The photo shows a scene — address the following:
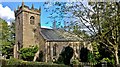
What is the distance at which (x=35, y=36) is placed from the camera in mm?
22016

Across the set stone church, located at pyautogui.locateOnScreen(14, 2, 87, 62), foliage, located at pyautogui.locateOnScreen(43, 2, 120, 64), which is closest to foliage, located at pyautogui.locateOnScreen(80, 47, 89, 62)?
stone church, located at pyautogui.locateOnScreen(14, 2, 87, 62)

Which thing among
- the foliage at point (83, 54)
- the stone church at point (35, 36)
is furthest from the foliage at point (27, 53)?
the foliage at point (83, 54)

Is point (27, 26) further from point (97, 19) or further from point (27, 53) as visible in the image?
point (97, 19)

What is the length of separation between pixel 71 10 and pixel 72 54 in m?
12.2

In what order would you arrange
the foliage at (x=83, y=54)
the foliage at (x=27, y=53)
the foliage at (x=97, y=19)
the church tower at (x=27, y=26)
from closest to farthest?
the foliage at (x=97, y=19), the foliage at (x=27, y=53), the foliage at (x=83, y=54), the church tower at (x=27, y=26)

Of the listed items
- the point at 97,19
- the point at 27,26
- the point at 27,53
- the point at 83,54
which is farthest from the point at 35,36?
the point at 97,19

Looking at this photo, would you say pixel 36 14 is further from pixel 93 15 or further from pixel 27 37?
pixel 93 15

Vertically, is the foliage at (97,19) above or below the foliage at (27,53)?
above

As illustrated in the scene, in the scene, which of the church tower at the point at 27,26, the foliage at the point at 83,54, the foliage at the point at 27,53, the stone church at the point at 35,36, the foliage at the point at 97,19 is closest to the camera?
the foliage at the point at 97,19

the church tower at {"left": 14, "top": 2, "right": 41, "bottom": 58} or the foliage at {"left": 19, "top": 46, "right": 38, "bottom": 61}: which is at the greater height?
the church tower at {"left": 14, "top": 2, "right": 41, "bottom": 58}

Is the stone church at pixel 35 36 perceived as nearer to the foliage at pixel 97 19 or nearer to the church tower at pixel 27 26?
the church tower at pixel 27 26

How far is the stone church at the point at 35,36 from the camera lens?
20.9 metres

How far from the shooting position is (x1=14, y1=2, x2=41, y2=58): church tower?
21.5 m

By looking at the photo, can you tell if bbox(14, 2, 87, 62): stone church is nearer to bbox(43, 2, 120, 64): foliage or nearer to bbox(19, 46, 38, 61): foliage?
bbox(19, 46, 38, 61): foliage
